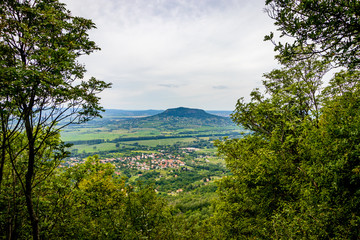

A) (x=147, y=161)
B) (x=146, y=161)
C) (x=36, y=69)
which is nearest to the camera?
(x=36, y=69)

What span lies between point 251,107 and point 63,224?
13234 mm

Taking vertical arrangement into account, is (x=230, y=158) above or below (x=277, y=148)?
below

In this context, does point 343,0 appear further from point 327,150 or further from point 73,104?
point 73,104

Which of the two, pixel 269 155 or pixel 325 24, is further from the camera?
pixel 269 155

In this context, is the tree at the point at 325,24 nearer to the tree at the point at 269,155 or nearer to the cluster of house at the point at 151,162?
the tree at the point at 269,155

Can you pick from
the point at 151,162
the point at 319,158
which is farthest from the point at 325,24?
the point at 151,162

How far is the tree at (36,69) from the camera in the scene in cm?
404

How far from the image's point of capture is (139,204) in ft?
27.6

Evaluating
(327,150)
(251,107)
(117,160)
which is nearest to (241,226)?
(327,150)

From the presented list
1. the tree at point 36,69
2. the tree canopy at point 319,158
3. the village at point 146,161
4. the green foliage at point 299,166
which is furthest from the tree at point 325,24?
the village at point 146,161

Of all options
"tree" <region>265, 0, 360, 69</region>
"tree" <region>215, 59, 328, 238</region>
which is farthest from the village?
"tree" <region>265, 0, 360, 69</region>

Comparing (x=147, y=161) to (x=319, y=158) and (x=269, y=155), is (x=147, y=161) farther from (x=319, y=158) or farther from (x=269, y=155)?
(x=319, y=158)

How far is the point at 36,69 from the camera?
427 centimetres

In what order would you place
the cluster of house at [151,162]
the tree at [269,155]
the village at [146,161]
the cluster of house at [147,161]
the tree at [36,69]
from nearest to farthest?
the tree at [36,69] < the tree at [269,155] < the village at [146,161] < the cluster of house at [147,161] < the cluster of house at [151,162]
